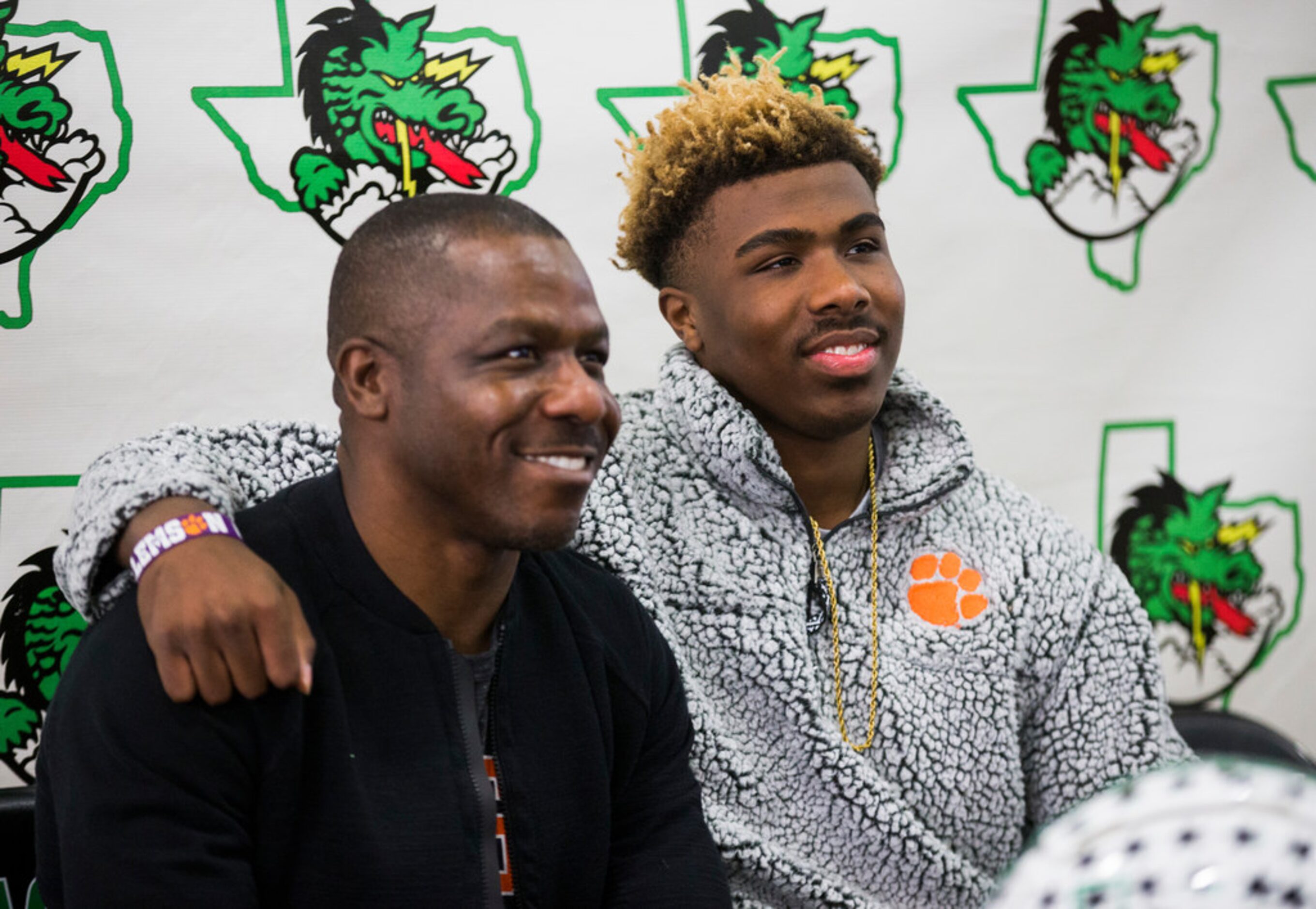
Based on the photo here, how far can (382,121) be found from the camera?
1.58 m

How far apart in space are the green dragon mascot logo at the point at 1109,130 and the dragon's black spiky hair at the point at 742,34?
1.25ft

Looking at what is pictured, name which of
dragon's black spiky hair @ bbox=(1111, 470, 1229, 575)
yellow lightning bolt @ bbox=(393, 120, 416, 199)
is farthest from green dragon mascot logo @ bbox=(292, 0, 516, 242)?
dragon's black spiky hair @ bbox=(1111, 470, 1229, 575)

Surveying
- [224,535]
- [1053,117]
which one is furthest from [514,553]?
[1053,117]

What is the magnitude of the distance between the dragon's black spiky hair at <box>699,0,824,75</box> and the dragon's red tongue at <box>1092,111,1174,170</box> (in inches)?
18.7

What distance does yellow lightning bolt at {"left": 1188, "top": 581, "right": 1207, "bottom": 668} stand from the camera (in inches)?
70.8

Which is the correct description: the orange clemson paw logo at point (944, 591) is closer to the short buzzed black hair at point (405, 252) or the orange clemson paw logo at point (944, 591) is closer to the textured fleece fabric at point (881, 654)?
the textured fleece fabric at point (881, 654)

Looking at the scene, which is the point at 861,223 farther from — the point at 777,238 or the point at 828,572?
the point at 828,572

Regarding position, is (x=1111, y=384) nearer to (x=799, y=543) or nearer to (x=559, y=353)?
(x=799, y=543)

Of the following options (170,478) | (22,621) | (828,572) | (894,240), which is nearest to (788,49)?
(894,240)

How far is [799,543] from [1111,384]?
661mm

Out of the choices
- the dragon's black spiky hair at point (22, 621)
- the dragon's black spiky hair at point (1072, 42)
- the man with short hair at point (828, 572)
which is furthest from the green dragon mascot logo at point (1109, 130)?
the dragon's black spiky hair at point (22, 621)

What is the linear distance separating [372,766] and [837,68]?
1161mm

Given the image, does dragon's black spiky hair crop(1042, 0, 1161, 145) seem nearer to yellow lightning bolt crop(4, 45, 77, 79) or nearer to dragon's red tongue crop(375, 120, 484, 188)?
dragon's red tongue crop(375, 120, 484, 188)

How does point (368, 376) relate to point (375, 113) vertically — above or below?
below
